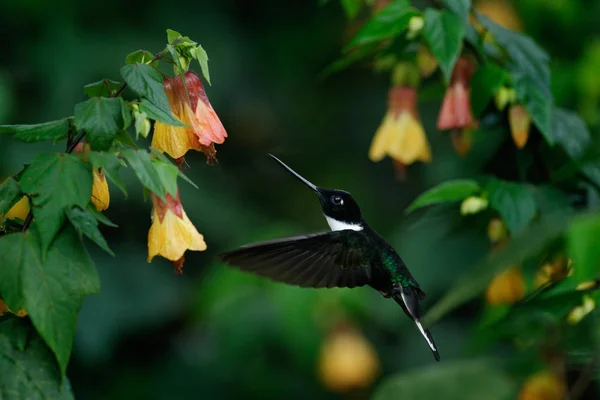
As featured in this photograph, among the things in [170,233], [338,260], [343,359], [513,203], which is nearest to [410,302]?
[338,260]

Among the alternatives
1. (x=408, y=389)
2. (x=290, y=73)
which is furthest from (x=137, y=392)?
(x=408, y=389)

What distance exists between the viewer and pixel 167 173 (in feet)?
5.32

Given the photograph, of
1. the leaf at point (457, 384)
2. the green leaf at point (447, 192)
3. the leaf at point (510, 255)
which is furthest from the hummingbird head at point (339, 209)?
the leaf at point (510, 255)

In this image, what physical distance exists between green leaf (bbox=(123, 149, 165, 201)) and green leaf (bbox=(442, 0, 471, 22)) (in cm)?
100

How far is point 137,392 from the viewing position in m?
4.91

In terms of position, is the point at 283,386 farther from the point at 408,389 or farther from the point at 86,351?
the point at 408,389

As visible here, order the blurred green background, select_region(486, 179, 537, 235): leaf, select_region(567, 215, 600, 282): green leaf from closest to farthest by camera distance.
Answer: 1. select_region(567, 215, 600, 282): green leaf
2. select_region(486, 179, 537, 235): leaf
3. the blurred green background

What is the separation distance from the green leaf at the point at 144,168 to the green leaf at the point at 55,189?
0.22ft

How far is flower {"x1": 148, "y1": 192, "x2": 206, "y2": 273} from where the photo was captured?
1.80 meters

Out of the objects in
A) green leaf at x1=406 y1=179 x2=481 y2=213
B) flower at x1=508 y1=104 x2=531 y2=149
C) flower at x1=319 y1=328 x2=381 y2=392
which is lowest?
flower at x1=319 y1=328 x2=381 y2=392

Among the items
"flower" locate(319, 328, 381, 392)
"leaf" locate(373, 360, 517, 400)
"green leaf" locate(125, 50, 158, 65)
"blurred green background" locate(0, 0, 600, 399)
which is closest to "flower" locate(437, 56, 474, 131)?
"leaf" locate(373, 360, 517, 400)

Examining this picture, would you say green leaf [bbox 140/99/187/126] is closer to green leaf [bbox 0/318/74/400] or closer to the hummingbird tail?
green leaf [bbox 0/318/74/400]

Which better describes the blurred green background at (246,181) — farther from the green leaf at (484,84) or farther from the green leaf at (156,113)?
the green leaf at (156,113)

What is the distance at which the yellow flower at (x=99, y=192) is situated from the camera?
1733 millimetres
